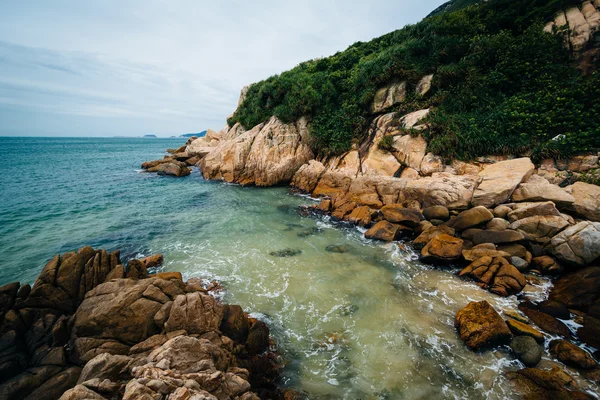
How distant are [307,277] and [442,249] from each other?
6.03 metres

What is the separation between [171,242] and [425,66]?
76.9 feet

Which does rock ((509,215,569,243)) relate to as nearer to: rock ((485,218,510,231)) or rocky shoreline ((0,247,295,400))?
rock ((485,218,510,231))

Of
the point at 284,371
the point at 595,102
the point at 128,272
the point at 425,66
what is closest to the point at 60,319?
the point at 128,272

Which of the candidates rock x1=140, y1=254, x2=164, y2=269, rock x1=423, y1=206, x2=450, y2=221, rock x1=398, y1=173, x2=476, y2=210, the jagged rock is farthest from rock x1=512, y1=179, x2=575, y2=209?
rock x1=140, y1=254, x2=164, y2=269

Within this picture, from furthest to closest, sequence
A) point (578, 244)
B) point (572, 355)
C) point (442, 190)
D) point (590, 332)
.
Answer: point (442, 190)
point (578, 244)
point (590, 332)
point (572, 355)

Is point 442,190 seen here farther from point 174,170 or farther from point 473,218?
point 174,170

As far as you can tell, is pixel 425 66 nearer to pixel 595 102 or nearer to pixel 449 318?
pixel 595 102

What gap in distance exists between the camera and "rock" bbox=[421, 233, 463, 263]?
400 inches

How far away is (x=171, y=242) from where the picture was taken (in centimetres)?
1292

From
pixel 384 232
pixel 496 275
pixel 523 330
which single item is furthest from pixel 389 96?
pixel 523 330

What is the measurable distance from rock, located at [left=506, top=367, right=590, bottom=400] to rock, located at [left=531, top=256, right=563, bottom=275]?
5.29 m

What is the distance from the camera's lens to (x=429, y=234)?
38.9 feet

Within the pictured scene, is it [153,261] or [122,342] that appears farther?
A: [153,261]

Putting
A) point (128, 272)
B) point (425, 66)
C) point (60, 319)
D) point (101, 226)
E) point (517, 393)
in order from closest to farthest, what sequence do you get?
point (517, 393), point (60, 319), point (128, 272), point (101, 226), point (425, 66)
